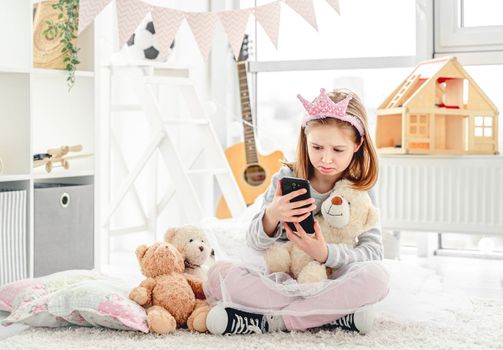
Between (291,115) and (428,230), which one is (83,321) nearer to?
(428,230)

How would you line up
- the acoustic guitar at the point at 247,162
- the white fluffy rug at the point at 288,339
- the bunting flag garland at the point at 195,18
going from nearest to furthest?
the white fluffy rug at the point at 288,339, the bunting flag garland at the point at 195,18, the acoustic guitar at the point at 247,162

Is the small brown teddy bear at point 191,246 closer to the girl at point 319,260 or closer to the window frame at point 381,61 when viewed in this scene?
the girl at point 319,260

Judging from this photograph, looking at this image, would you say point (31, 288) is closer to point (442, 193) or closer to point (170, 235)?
point (170, 235)

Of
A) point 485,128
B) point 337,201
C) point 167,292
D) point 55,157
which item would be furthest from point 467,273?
point 55,157

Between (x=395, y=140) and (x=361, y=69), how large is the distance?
46cm

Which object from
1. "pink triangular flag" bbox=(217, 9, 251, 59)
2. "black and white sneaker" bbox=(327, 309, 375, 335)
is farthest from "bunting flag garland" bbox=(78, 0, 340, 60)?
"black and white sneaker" bbox=(327, 309, 375, 335)

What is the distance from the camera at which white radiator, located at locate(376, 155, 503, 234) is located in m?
2.96


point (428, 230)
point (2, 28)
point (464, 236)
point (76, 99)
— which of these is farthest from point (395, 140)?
point (2, 28)

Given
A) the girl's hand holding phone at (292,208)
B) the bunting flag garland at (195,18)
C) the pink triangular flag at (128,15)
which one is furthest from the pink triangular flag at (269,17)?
the girl's hand holding phone at (292,208)

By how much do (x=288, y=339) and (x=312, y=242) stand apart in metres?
0.24

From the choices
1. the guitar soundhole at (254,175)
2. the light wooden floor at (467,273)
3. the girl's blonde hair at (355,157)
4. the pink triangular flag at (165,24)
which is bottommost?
the light wooden floor at (467,273)

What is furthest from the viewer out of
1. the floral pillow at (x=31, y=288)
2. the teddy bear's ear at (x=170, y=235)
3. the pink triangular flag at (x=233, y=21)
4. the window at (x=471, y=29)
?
the window at (x=471, y=29)

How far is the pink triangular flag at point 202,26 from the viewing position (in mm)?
2557

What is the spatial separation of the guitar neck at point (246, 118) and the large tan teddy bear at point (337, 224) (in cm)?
144
